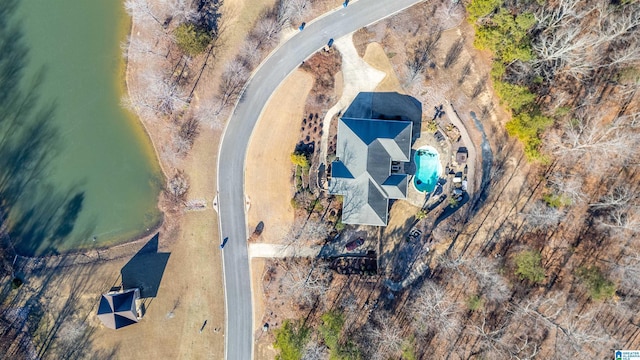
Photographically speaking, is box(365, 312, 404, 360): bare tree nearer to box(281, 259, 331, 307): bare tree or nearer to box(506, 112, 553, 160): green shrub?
box(281, 259, 331, 307): bare tree

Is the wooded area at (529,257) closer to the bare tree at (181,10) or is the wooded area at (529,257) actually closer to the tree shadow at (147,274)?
the tree shadow at (147,274)

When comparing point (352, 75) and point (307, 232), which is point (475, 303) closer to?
point (307, 232)

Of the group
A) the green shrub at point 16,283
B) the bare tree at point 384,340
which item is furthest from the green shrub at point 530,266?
the green shrub at point 16,283

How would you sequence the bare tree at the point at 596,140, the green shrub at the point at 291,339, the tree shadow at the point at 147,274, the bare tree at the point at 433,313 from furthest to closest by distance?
the tree shadow at the point at 147,274 → the green shrub at the point at 291,339 → the bare tree at the point at 433,313 → the bare tree at the point at 596,140

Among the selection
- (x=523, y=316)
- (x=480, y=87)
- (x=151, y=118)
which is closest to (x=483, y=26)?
(x=480, y=87)

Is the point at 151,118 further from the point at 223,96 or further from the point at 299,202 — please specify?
the point at 299,202

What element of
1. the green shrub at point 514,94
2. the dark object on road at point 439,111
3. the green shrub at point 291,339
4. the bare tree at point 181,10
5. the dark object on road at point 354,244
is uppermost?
the bare tree at point 181,10

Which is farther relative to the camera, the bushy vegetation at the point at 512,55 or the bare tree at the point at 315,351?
the bare tree at the point at 315,351
